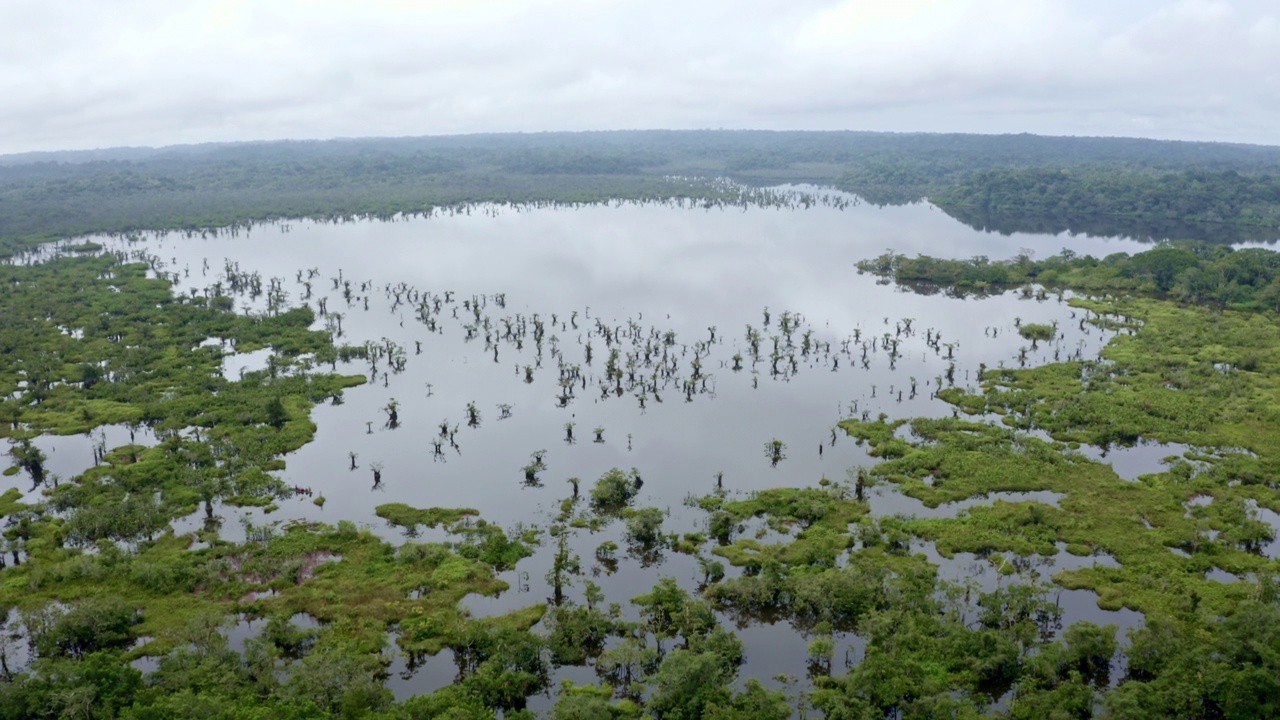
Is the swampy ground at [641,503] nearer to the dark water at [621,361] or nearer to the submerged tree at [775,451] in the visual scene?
the submerged tree at [775,451]

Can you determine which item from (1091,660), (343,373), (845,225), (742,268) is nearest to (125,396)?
(343,373)

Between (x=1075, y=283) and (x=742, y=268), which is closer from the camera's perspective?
(x=1075, y=283)

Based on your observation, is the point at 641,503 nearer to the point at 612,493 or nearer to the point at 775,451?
the point at 612,493

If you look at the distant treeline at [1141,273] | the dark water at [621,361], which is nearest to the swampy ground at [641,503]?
the dark water at [621,361]

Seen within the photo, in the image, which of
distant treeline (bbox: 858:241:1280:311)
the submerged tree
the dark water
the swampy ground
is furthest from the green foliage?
distant treeline (bbox: 858:241:1280:311)

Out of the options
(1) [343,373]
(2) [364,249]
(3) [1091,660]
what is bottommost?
(3) [1091,660]

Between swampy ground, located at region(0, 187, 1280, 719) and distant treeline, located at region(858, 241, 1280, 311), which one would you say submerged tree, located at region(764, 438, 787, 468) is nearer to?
swampy ground, located at region(0, 187, 1280, 719)

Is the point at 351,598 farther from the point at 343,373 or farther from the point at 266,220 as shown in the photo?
the point at 266,220

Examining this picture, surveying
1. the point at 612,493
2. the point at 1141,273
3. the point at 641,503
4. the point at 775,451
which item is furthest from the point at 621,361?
the point at 1141,273
